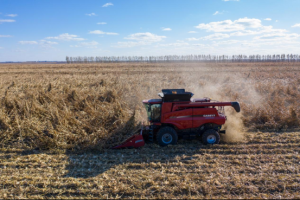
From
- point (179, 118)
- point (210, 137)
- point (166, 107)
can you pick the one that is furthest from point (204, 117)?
point (166, 107)

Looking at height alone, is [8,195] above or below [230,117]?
below

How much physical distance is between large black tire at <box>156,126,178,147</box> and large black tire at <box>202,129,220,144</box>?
87 cm

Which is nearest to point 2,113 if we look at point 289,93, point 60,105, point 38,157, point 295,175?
point 60,105

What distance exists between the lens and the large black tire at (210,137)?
646 centimetres

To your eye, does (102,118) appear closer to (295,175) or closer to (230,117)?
(230,117)

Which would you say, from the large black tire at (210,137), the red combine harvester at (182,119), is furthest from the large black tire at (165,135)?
the large black tire at (210,137)

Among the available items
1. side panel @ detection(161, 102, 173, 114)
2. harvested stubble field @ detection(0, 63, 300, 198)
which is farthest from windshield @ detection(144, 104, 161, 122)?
harvested stubble field @ detection(0, 63, 300, 198)

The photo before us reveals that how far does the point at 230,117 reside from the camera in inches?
309

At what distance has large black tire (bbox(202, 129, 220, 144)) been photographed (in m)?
6.46

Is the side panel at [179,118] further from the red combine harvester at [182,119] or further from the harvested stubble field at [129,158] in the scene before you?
the harvested stubble field at [129,158]

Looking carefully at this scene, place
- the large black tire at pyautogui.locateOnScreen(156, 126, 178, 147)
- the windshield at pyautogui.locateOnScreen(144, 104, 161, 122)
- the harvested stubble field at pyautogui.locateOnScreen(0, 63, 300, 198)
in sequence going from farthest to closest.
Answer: the windshield at pyautogui.locateOnScreen(144, 104, 161, 122), the large black tire at pyautogui.locateOnScreen(156, 126, 178, 147), the harvested stubble field at pyautogui.locateOnScreen(0, 63, 300, 198)

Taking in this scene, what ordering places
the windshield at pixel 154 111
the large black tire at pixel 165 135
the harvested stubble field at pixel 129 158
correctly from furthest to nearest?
the windshield at pixel 154 111
the large black tire at pixel 165 135
the harvested stubble field at pixel 129 158

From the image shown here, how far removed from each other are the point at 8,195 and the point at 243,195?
15.0 feet

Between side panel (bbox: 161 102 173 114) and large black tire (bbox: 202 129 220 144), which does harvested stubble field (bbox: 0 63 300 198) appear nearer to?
large black tire (bbox: 202 129 220 144)
